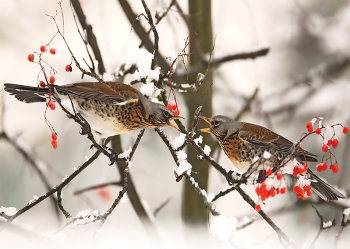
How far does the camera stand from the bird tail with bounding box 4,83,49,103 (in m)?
2.03

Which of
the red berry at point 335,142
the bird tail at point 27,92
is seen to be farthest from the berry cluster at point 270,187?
the bird tail at point 27,92

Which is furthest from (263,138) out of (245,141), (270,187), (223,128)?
(270,187)

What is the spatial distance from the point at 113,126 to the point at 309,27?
336cm

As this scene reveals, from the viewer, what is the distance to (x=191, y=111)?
350cm

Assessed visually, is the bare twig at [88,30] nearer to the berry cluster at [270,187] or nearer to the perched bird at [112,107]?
the perched bird at [112,107]

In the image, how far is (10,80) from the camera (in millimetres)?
3859

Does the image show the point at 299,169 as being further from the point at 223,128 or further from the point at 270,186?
the point at 223,128

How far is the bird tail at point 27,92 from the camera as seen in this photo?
2.03m

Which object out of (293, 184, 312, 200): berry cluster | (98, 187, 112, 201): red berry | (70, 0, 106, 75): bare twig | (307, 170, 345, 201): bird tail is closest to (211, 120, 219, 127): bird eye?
(307, 170, 345, 201): bird tail

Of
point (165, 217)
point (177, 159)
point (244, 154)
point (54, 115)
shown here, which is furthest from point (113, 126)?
point (165, 217)

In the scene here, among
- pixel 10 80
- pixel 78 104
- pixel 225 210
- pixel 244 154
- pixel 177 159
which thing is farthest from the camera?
pixel 225 210

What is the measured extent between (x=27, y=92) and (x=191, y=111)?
5.54 feet

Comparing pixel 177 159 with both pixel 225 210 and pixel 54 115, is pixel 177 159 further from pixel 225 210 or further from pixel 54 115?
pixel 54 115

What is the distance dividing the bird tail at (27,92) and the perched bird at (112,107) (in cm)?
1
